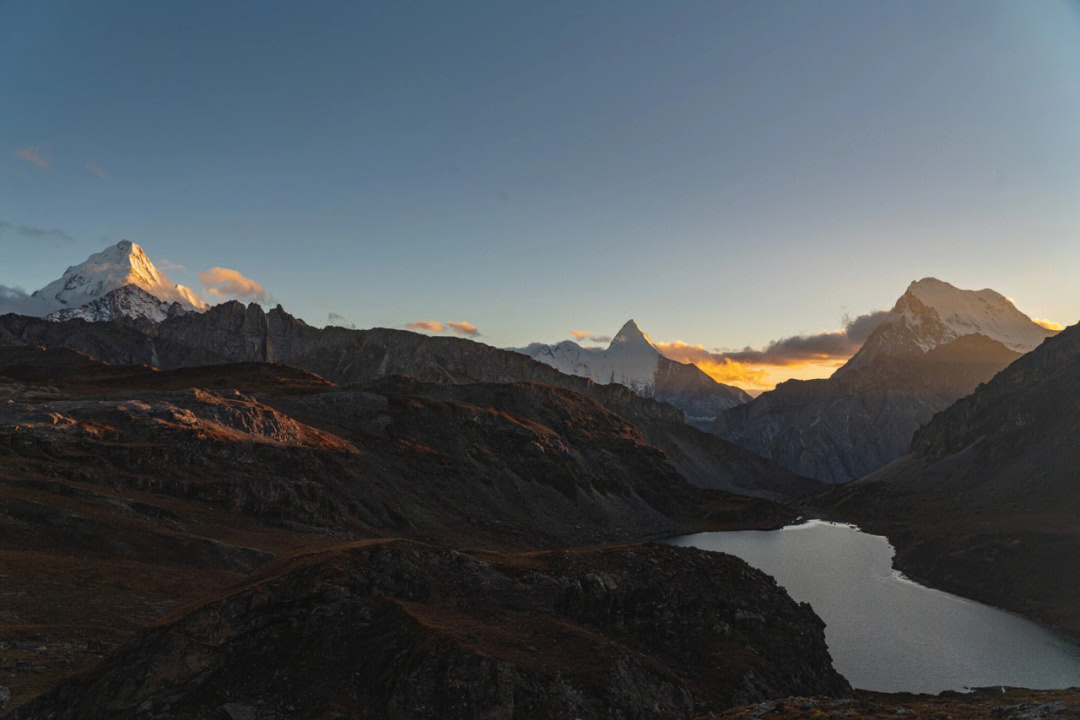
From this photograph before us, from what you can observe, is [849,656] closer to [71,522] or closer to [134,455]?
[71,522]

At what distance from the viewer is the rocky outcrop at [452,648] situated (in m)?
31.8

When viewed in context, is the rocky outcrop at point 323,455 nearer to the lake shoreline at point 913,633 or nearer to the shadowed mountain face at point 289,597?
the shadowed mountain face at point 289,597

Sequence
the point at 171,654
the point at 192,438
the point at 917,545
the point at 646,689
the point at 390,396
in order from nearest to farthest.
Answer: the point at 171,654, the point at 646,689, the point at 192,438, the point at 917,545, the point at 390,396

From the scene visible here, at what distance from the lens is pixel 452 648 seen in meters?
34.4

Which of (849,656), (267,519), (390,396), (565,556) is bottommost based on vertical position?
(849,656)

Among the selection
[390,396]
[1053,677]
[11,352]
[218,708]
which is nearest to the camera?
[218,708]

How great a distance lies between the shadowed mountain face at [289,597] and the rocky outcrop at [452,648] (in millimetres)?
110

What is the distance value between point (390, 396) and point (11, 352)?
119299 millimetres

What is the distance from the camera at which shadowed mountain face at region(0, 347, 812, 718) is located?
33031mm

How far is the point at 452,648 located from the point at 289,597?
10.2 m

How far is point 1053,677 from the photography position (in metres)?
70.9

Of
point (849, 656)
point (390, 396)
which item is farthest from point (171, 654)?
point (390, 396)

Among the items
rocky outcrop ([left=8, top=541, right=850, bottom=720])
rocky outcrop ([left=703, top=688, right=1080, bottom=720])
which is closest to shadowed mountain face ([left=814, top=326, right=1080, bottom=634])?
rocky outcrop ([left=8, top=541, right=850, bottom=720])

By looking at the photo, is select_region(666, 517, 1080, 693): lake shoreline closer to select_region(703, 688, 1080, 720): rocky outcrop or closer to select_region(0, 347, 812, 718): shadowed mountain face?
select_region(0, 347, 812, 718): shadowed mountain face
